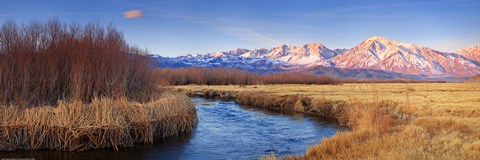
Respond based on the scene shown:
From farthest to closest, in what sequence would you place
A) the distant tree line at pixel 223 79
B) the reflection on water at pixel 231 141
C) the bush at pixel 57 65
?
the distant tree line at pixel 223 79 → the bush at pixel 57 65 → the reflection on water at pixel 231 141

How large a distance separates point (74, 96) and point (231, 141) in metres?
8.13

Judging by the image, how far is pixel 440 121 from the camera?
20797 millimetres

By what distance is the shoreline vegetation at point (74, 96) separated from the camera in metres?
17.8

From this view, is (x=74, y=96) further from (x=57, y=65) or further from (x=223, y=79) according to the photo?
(x=223, y=79)

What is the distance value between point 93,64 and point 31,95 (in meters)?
3.31

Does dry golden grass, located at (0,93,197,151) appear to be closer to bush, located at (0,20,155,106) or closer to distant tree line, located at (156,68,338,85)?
bush, located at (0,20,155,106)

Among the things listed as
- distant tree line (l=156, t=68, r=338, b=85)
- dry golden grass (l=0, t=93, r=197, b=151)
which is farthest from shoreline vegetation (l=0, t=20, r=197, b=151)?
distant tree line (l=156, t=68, r=338, b=85)

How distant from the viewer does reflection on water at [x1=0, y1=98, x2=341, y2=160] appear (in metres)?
17.6

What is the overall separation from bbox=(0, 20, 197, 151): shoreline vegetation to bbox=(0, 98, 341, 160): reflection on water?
699 mm

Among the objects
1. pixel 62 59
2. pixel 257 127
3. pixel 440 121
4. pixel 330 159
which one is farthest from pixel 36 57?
pixel 440 121

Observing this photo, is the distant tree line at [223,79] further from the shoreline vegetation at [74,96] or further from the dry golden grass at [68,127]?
the dry golden grass at [68,127]

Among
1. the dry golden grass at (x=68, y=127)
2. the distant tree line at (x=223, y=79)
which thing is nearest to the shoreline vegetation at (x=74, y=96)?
the dry golden grass at (x=68, y=127)

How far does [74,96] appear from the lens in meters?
21.1

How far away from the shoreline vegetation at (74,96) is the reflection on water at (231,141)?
70 centimetres
